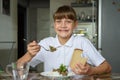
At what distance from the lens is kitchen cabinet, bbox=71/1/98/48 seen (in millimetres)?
3955

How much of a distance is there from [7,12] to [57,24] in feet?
11.3

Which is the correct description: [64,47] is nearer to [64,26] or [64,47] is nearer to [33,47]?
[64,26]

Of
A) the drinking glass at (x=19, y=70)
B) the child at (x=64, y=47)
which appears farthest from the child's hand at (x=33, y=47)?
the drinking glass at (x=19, y=70)

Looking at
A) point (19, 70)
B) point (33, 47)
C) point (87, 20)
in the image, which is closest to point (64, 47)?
point (33, 47)

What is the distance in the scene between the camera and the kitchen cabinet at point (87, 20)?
156 inches

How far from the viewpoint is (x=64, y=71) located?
1126 mm

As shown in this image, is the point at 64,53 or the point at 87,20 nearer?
the point at 64,53

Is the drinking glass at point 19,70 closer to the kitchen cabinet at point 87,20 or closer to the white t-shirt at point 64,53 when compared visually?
the white t-shirt at point 64,53

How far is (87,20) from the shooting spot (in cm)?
409

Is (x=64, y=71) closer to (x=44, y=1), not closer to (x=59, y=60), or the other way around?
(x=59, y=60)

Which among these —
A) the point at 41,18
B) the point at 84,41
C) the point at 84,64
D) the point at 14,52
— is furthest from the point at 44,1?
the point at 84,64

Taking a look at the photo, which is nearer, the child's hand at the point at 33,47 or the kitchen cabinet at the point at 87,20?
the child's hand at the point at 33,47

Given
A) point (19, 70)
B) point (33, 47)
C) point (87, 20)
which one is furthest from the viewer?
point (87, 20)

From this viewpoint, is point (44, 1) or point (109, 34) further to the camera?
point (44, 1)
